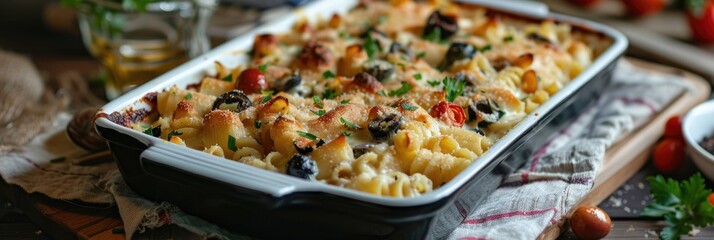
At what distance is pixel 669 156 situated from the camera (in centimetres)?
378

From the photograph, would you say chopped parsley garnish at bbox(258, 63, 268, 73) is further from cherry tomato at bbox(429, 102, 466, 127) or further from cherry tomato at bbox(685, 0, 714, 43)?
cherry tomato at bbox(685, 0, 714, 43)

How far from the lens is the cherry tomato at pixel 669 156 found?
378 cm

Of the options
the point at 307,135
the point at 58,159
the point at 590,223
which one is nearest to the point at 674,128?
the point at 590,223

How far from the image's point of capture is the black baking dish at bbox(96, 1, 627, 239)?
2.60 metres

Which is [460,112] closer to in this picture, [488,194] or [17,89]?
[488,194]

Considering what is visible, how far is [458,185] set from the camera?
8.81ft

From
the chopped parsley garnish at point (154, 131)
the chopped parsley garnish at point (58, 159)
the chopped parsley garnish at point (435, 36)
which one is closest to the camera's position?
the chopped parsley garnish at point (154, 131)

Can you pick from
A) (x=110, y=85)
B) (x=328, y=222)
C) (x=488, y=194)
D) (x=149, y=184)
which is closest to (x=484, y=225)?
(x=488, y=194)

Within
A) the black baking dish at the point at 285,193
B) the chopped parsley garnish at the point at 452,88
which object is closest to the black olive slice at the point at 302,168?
the black baking dish at the point at 285,193

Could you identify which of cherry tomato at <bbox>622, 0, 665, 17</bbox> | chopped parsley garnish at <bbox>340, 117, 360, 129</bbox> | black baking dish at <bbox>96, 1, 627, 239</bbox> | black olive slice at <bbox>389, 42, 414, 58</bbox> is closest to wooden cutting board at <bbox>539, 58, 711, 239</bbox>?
black baking dish at <bbox>96, 1, 627, 239</bbox>

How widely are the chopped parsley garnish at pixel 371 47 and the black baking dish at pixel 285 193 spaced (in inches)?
36.7

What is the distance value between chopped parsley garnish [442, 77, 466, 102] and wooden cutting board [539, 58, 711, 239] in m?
0.64

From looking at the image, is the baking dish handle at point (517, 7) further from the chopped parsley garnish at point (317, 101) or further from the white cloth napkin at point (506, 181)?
the chopped parsley garnish at point (317, 101)

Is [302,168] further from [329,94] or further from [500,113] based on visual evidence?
[500,113]
